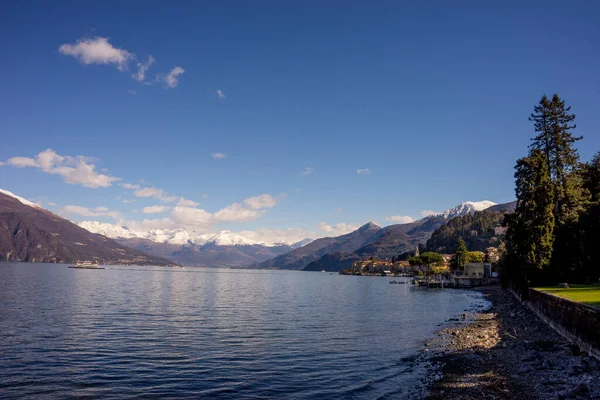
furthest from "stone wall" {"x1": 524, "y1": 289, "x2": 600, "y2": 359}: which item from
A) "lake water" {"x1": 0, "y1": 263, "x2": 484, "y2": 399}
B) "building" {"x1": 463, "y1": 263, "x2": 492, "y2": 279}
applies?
"building" {"x1": 463, "y1": 263, "x2": 492, "y2": 279}

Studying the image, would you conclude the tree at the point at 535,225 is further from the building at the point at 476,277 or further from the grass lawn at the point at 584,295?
the building at the point at 476,277

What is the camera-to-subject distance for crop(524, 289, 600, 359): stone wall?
24597 millimetres

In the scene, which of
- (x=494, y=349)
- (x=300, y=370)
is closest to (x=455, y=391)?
(x=300, y=370)

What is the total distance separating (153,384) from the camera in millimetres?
24859

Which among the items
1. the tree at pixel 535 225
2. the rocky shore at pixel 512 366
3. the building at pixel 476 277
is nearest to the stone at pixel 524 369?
the rocky shore at pixel 512 366

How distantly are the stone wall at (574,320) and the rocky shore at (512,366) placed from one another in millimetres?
712

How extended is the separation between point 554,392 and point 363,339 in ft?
73.7

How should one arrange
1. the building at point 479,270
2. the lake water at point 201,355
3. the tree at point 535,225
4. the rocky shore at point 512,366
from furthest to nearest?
the building at point 479,270 < the tree at point 535,225 < the lake water at point 201,355 < the rocky shore at point 512,366

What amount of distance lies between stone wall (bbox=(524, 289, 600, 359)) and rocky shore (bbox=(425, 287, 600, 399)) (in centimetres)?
71

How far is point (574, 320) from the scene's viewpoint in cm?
3011

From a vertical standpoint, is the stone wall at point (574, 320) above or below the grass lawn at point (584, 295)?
below

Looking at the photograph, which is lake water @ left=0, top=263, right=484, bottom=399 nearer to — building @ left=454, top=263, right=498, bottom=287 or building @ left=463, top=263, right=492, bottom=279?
building @ left=454, top=263, right=498, bottom=287

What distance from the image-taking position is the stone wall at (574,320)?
2460cm

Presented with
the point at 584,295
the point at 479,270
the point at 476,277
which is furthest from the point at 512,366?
the point at 479,270
